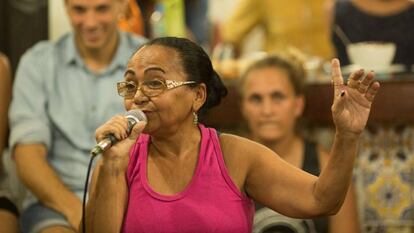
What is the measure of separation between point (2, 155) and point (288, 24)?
1.44 m

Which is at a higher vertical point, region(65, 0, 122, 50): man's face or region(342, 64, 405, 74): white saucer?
region(65, 0, 122, 50): man's face

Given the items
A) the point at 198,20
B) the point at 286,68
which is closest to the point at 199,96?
the point at 286,68

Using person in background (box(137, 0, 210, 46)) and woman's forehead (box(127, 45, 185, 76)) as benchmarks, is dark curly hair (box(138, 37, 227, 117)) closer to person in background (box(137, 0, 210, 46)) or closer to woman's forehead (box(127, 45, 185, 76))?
woman's forehead (box(127, 45, 185, 76))

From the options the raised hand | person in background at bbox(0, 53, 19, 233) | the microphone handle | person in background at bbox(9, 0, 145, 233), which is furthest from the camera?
person in background at bbox(9, 0, 145, 233)

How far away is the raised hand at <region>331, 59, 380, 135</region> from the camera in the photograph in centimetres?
167

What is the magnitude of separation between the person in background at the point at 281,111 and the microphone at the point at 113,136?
1085 mm

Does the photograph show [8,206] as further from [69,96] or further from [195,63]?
[195,63]

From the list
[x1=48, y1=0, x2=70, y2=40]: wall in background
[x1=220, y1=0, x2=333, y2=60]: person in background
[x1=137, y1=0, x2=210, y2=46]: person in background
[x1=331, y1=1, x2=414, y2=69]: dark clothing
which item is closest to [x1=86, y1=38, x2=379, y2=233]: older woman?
[x1=48, y1=0, x2=70, y2=40]: wall in background

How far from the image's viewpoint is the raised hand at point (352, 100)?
5.49 feet

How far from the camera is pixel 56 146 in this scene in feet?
9.15

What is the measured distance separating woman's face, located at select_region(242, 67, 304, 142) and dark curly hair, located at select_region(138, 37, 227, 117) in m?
0.87

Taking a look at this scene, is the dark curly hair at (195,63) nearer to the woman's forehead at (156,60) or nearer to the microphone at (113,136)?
the woman's forehead at (156,60)

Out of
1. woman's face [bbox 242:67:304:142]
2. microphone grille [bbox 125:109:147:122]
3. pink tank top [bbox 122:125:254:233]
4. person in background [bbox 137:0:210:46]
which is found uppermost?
microphone grille [bbox 125:109:147:122]

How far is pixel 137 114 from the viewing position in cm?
170
